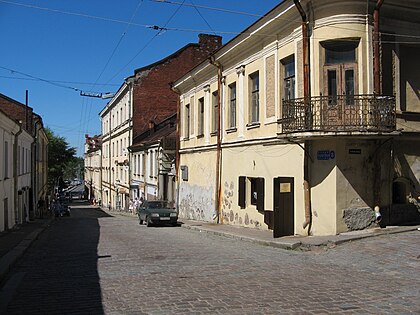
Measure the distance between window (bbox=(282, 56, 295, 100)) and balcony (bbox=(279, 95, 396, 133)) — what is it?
5.86 ft

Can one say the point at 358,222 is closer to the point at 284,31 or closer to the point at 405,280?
the point at 405,280

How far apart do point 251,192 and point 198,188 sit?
7068 mm

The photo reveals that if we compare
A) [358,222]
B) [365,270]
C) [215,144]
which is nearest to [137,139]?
[215,144]

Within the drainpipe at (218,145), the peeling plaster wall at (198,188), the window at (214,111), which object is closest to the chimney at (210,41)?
the peeling plaster wall at (198,188)

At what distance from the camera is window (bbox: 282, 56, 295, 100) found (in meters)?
15.3

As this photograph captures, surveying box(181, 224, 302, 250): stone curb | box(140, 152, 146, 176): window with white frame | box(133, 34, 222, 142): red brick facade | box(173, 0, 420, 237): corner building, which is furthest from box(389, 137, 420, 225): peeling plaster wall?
box(133, 34, 222, 142): red brick facade

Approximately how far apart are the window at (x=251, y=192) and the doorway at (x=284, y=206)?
224 centimetres

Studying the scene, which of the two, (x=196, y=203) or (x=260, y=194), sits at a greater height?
(x=260, y=194)

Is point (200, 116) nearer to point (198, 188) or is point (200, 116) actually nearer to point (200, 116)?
point (200, 116)

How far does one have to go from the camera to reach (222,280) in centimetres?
844

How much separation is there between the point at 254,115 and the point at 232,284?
36.5 feet

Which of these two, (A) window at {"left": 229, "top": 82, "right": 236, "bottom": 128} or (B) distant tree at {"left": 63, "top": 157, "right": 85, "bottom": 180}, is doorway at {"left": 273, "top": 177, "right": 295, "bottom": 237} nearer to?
(A) window at {"left": 229, "top": 82, "right": 236, "bottom": 128}

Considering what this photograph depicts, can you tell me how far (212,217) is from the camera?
2258 centimetres

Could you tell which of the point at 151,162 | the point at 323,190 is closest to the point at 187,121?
the point at 151,162
